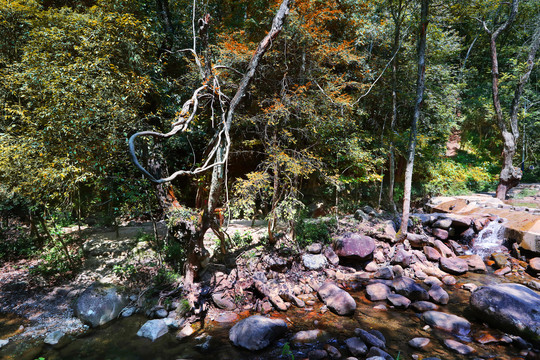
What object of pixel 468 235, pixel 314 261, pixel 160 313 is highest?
pixel 468 235

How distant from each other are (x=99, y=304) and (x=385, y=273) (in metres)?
7.04

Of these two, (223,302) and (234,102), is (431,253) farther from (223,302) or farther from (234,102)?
(234,102)

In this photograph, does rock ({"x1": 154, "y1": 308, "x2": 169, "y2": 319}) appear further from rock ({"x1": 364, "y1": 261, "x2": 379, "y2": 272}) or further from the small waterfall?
the small waterfall

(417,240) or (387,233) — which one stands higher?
(387,233)

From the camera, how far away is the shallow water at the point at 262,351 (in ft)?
13.6

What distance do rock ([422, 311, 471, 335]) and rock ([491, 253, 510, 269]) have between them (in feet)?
12.8

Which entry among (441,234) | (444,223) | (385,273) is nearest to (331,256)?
(385,273)

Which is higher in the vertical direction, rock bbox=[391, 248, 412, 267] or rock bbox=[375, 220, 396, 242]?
rock bbox=[375, 220, 396, 242]

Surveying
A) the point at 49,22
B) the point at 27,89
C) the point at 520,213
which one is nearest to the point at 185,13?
the point at 49,22

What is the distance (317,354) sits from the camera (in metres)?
3.96

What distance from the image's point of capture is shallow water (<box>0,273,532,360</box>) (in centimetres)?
413

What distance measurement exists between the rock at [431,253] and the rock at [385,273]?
179cm

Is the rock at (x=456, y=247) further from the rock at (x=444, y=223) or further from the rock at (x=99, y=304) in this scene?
the rock at (x=99, y=304)

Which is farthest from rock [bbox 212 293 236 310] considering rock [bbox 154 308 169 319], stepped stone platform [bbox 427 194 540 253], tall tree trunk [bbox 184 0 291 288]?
stepped stone platform [bbox 427 194 540 253]
